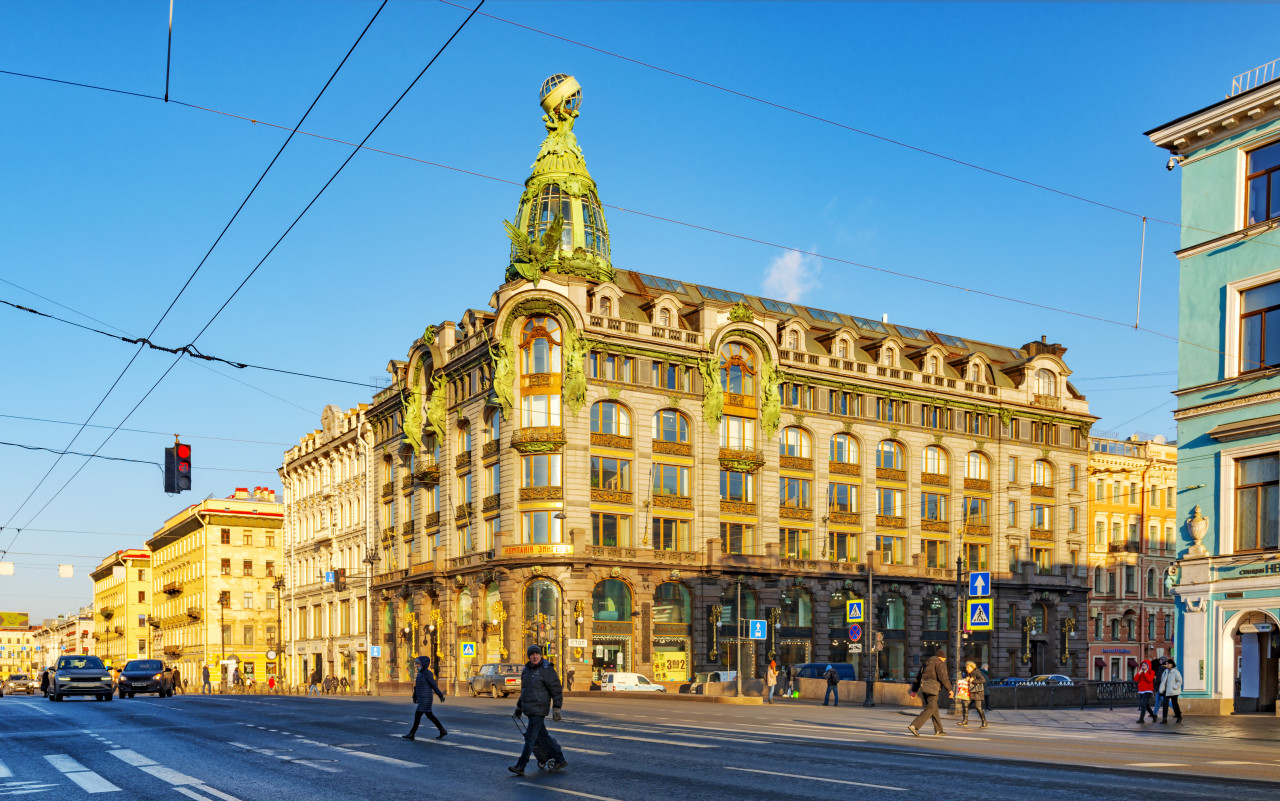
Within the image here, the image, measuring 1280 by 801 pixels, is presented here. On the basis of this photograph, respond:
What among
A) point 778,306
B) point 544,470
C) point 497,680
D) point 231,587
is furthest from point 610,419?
point 231,587

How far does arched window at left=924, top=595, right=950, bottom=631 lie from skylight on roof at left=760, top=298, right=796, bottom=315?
20979 millimetres

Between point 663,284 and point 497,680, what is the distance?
34096 mm

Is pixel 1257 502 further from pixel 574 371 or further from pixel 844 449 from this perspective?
pixel 844 449

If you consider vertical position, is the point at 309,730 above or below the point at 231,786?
below

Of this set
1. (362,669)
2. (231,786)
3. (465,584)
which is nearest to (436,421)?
(465,584)

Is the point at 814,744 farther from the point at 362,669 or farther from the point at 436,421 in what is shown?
the point at 362,669

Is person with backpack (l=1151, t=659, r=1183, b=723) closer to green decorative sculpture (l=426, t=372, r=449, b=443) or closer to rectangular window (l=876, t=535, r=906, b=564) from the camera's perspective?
rectangular window (l=876, t=535, r=906, b=564)

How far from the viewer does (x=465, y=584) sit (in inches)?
2680

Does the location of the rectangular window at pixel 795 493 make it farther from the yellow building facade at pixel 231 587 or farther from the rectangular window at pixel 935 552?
the yellow building facade at pixel 231 587

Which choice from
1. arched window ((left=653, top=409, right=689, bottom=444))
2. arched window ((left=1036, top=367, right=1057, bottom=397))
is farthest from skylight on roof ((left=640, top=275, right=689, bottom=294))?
arched window ((left=1036, top=367, right=1057, bottom=397))

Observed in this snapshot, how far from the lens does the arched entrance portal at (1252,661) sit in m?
31.5

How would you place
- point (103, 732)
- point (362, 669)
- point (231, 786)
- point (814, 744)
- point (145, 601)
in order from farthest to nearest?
point (145, 601), point (362, 669), point (103, 732), point (814, 744), point (231, 786)

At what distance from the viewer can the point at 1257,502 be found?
103ft

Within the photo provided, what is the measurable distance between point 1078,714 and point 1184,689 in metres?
5.21
